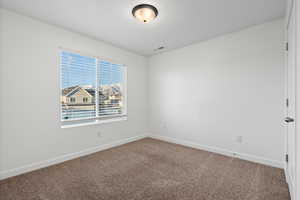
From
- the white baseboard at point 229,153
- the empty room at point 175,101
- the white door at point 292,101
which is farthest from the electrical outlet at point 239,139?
the white door at point 292,101

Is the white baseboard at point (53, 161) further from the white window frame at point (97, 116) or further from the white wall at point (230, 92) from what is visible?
the white wall at point (230, 92)

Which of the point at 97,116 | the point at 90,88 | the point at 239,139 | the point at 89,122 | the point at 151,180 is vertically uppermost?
the point at 90,88

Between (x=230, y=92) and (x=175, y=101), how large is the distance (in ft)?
4.46

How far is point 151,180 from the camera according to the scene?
2.04 m

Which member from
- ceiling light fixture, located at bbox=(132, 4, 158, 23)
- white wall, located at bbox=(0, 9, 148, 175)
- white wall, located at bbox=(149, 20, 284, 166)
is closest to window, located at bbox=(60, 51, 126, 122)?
white wall, located at bbox=(0, 9, 148, 175)

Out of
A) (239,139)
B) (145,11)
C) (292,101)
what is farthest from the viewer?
(239,139)

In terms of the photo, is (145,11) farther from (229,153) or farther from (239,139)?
(229,153)

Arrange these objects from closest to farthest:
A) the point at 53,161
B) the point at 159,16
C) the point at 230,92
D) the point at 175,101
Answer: the point at 159,16, the point at 53,161, the point at 230,92, the point at 175,101

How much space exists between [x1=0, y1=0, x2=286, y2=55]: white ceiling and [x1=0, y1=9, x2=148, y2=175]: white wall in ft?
0.72

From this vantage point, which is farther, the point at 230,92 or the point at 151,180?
the point at 230,92

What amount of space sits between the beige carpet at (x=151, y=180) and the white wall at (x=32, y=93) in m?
0.35

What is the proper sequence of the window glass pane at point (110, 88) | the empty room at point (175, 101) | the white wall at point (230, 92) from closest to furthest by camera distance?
the empty room at point (175, 101), the white wall at point (230, 92), the window glass pane at point (110, 88)

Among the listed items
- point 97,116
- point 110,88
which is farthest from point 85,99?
point 110,88

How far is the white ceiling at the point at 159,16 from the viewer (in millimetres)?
1983
